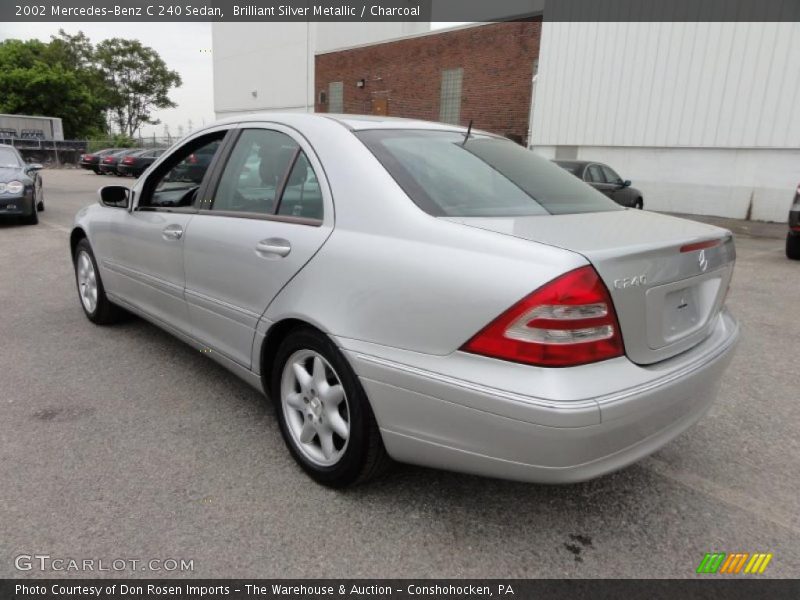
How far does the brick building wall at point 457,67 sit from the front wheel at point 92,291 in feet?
60.0

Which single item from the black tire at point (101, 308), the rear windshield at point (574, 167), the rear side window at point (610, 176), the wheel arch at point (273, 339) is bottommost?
the black tire at point (101, 308)

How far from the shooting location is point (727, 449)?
2975 millimetres

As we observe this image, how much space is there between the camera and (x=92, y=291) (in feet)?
15.4

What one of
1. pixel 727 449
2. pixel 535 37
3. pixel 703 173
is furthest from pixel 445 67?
pixel 727 449

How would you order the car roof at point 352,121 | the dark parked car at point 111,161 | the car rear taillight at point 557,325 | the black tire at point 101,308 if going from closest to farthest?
1. the car rear taillight at point 557,325
2. the car roof at point 352,121
3. the black tire at point 101,308
4. the dark parked car at point 111,161

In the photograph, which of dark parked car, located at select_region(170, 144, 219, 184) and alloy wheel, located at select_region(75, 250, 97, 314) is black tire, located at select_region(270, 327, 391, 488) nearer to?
dark parked car, located at select_region(170, 144, 219, 184)

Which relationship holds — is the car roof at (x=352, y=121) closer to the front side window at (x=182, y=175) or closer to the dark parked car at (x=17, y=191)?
the front side window at (x=182, y=175)

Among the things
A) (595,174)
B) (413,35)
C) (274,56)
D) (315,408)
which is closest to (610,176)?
(595,174)

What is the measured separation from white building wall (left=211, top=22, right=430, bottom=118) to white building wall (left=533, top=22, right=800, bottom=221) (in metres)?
14.7

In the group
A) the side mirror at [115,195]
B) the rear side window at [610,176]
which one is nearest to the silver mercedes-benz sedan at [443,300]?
the side mirror at [115,195]

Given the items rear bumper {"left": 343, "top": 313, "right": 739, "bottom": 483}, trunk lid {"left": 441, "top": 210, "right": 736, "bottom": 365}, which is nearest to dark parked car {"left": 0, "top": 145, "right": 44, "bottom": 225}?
rear bumper {"left": 343, "top": 313, "right": 739, "bottom": 483}

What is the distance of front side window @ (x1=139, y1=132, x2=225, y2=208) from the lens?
3.38 m

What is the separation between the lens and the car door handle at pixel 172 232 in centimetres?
329
